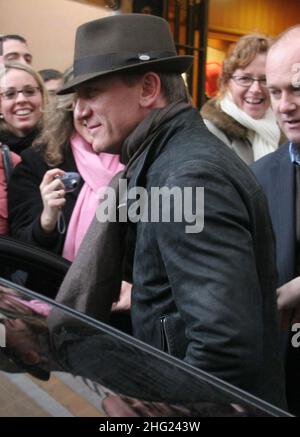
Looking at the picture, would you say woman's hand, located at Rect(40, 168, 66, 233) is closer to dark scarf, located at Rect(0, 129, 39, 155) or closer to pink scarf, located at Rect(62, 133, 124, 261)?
pink scarf, located at Rect(62, 133, 124, 261)

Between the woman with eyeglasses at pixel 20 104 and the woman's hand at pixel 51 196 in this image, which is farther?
the woman with eyeglasses at pixel 20 104

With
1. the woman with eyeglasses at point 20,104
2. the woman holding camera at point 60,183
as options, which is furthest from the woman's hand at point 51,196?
the woman with eyeglasses at point 20,104

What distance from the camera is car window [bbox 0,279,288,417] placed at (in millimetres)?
1140

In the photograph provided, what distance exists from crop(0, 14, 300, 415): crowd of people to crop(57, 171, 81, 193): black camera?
0.03 meters

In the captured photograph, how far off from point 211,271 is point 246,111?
2084 mm

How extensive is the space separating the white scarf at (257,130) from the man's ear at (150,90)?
1.53 m

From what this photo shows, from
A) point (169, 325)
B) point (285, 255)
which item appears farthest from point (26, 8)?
point (169, 325)

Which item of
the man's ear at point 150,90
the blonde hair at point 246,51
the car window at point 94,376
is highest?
the blonde hair at point 246,51

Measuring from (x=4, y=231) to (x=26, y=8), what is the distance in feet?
13.9

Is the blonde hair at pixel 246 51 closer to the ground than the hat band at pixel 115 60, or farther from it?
farther from it

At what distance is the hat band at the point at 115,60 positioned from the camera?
1798 mm

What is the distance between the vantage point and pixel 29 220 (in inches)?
A: 112

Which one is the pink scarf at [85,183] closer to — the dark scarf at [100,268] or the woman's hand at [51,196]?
the woman's hand at [51,196]
